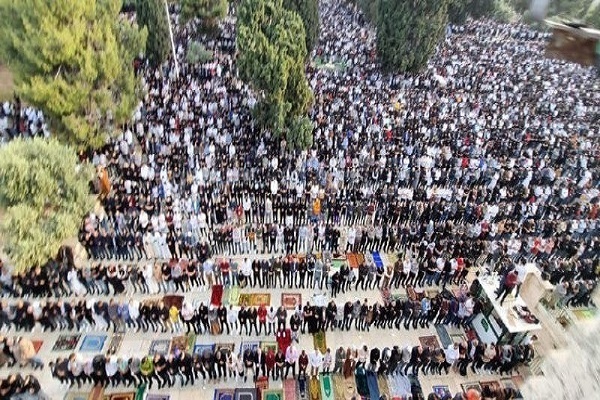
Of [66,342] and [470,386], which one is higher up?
[66,342]

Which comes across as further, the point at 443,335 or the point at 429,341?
the point at 443,335

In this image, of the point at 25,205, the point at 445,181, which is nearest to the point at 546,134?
the point at 445,181

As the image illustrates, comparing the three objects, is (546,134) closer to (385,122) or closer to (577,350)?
(385,122)

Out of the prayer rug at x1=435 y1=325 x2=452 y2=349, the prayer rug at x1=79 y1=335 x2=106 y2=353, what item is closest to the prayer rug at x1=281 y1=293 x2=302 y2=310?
the prayer rug at x1=435 y1=325 x2=452 y2=349

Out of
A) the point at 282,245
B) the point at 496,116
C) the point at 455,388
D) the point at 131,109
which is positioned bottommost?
the point at 455,388

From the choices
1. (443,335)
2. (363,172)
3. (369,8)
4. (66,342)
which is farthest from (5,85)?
(369,8)

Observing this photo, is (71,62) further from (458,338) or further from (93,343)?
(458,338)

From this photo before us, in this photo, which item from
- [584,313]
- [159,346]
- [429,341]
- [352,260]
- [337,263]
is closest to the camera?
[159,346]
